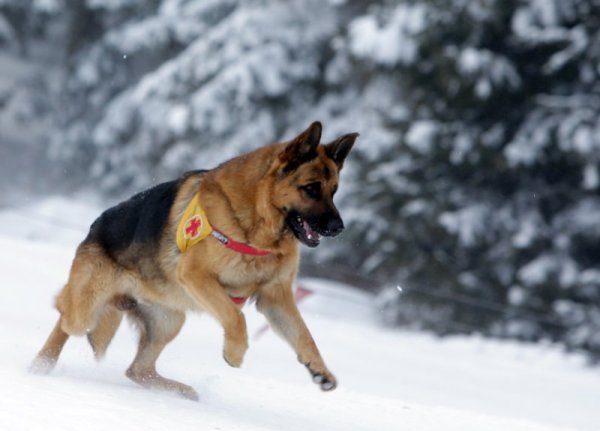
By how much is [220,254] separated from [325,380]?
95cm

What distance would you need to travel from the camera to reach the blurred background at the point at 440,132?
1508cm

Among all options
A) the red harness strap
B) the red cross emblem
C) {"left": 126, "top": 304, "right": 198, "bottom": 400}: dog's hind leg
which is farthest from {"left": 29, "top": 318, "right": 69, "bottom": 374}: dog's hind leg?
the red harness strap

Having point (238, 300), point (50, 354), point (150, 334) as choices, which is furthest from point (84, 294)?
point (238, 300)

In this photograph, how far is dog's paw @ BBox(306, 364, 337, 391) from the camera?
5742 mm

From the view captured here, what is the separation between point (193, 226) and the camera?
6102mm

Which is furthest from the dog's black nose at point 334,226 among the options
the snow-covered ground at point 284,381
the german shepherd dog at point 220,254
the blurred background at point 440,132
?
the blurred background at point 440,132

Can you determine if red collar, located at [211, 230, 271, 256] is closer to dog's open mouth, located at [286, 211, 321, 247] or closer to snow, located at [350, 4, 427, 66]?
dog's open mouth, located at [286, 211, 321, 247]

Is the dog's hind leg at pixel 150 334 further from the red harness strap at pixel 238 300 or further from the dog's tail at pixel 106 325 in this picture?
the red harness strap at pixel 238 300

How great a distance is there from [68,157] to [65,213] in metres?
4.16

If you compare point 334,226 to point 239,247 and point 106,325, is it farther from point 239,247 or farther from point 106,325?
point 106,325

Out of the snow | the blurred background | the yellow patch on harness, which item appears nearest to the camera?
the yellow patch on harness

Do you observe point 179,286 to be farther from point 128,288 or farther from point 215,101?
point 215,101

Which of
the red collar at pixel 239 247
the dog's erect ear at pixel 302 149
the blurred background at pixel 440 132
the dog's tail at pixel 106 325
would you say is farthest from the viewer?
the blurred background at pixel 440 132

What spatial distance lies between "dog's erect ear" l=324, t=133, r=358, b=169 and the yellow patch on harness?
832 millimetres
